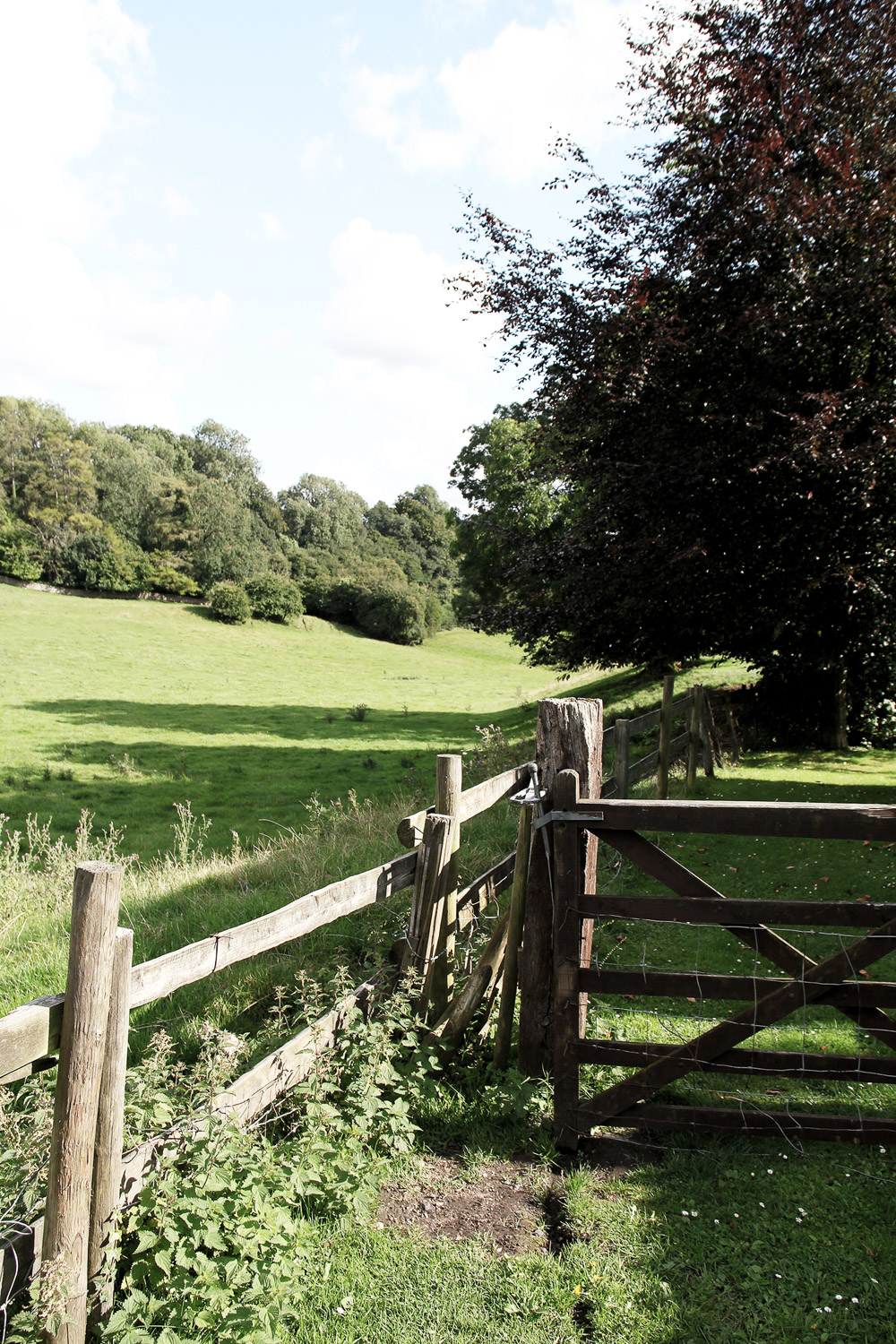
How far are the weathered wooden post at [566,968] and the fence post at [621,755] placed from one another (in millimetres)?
5382

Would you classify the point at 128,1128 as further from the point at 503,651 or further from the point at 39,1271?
the point at 503,651

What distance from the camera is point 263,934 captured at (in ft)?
11.7

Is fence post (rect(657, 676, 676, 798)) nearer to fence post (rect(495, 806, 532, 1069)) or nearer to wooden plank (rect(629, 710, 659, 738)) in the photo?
wooden plank (rect(629, 710, 659, 738))

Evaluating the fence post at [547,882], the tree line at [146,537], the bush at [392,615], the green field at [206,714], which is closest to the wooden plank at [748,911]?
the fence post at [547,882]

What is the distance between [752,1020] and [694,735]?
8.98m

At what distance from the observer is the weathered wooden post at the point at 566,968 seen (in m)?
3.99

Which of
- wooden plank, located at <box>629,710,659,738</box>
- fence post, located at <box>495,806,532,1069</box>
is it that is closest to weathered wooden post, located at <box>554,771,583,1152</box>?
fence post, located at <box>495,806,532,1069</box>

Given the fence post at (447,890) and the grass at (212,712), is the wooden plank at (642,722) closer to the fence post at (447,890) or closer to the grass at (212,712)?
the grass at (212,712)

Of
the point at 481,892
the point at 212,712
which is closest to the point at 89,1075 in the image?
the point at 481,892

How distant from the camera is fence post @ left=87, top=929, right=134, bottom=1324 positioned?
8.93 feet

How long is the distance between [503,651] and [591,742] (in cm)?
5788

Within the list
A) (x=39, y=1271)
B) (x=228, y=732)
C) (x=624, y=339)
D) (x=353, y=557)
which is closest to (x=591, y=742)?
(x=39, y=1271)

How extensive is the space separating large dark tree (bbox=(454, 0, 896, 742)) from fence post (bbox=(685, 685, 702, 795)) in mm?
755

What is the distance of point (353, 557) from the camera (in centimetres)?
7662
